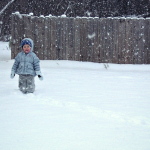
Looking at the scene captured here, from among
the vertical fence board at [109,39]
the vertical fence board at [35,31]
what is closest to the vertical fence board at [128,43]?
the vertical fence board at [109,39]

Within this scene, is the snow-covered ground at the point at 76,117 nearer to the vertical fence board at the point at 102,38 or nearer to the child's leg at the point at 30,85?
the child's leg at the point at 30,85

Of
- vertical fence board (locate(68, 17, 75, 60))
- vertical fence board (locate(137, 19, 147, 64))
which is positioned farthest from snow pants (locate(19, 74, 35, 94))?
vertical fence board (locate(137, 19, 147, 64))

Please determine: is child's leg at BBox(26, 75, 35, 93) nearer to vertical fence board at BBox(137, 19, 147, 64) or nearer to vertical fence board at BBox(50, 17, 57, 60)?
vertical fence board at BBox(50, 17, 57, 60)

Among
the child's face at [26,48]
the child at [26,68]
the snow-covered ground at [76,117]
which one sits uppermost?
the child's face at [26,48]

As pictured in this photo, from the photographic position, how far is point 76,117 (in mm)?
3686

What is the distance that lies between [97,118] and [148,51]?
7404mm

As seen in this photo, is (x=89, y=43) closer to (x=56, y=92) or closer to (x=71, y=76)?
(x=71, y=76)

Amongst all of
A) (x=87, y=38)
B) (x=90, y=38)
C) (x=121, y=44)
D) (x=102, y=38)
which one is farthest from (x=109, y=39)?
(x=87, y=38)

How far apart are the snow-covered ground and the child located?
0.20m

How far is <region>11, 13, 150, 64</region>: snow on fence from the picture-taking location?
1015 centimetres

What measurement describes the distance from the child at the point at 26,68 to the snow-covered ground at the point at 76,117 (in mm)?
202

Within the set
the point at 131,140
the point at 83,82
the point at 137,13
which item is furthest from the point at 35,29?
the point at 137,13

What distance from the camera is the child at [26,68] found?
5344mm

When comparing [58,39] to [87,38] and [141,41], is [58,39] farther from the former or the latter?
[141,41]
